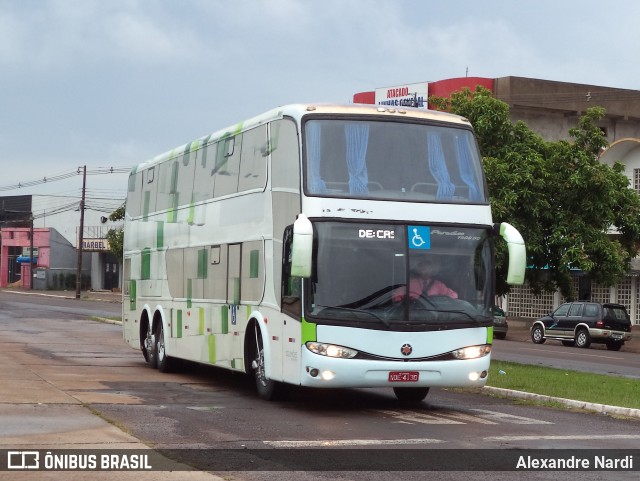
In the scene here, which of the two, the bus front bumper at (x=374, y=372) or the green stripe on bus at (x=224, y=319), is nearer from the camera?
the bus front bumper at (x=374, y=372)

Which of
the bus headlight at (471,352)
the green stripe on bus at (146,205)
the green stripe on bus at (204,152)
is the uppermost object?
the green stripe on bus at (204,152)

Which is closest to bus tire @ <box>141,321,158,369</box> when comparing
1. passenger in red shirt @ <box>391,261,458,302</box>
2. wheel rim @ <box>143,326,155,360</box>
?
wheel rim @ <box>143,326,155,360</box>

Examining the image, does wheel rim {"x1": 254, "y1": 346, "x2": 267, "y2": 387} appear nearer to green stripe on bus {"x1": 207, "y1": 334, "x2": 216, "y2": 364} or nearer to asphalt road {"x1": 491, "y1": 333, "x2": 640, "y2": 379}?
green stripe on bus {"x1": 207, "y1": 334, "x2": 216, "y2": 364}

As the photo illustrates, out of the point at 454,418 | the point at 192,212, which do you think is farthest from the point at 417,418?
the point at 192,212

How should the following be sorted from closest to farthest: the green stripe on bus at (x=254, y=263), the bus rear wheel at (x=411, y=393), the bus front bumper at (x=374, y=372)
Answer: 1. the bus front bumper at (x=374, y=372)
2. the green stripe on bus at (x=254, y=263)
3. the bus rear wheel at (x=411, y=393)

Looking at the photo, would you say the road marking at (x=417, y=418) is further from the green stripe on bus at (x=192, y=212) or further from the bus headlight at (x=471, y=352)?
the green stripe on bus at (x=192, y=212)

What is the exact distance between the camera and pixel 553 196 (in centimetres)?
2772

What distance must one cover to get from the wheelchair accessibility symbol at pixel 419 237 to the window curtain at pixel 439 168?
568 millimetres

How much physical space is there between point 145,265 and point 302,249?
946cm

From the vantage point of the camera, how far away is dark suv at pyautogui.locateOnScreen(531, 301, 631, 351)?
40469 mm

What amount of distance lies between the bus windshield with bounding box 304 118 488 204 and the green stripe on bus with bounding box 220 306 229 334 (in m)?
3.86

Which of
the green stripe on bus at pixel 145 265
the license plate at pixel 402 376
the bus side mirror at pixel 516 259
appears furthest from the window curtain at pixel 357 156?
the green stripe on bus at pixel 145 265

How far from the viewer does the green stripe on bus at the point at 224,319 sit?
710 inches

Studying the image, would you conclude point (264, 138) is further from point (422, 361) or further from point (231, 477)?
point (231, 477)
